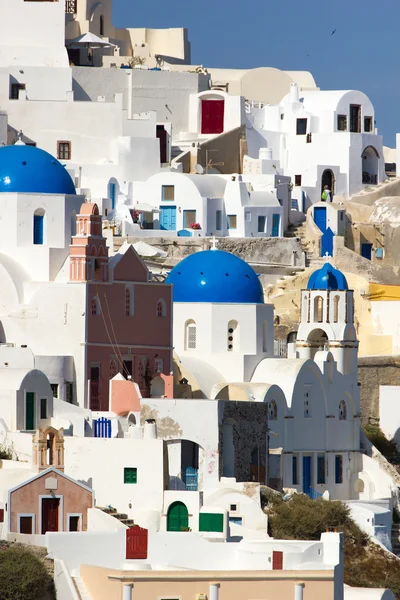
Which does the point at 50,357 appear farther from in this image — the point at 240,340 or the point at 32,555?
the point at 32,555

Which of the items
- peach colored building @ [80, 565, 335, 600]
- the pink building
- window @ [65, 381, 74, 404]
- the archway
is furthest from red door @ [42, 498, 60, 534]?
the archway

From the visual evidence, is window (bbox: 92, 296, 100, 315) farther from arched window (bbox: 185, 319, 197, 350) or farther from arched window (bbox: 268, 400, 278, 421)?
arched window (bbox: 268, 400, 278, 421)

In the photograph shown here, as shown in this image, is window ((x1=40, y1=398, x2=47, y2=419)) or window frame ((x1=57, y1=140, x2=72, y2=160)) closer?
window ((x1=40, y1=398, x2=47, y2=419))

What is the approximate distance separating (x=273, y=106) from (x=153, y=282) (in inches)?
1076

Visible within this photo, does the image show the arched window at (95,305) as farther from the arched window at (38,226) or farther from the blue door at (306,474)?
the blue door at (306,474)

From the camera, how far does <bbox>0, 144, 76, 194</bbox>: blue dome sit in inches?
2459

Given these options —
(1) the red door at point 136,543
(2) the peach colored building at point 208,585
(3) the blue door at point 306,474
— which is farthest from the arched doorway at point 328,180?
(2) the peach colored building at point 208,585

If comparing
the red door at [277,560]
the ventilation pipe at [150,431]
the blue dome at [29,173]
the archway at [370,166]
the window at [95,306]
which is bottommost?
the red door at [277,560]

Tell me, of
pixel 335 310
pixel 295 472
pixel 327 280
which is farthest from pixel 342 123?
pixel 295 472

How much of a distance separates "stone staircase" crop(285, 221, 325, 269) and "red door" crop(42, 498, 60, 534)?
29.1 meters

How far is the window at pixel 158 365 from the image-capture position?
61.8 m

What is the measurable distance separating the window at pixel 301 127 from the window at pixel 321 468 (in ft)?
87.4

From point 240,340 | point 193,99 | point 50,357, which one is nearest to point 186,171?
point 193,99

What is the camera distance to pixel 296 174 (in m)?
87.1
